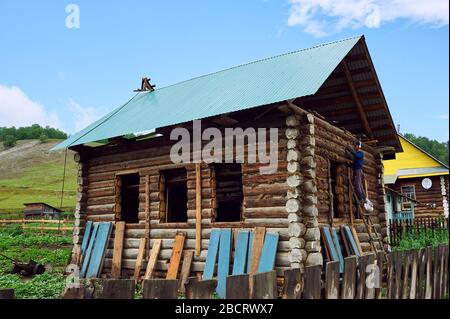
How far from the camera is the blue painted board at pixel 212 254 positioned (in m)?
9.77

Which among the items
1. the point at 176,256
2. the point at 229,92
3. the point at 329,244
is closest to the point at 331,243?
the point at 329,244

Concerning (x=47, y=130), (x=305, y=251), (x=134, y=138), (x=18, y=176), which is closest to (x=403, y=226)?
(x=305, y=251)

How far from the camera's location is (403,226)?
17.4m

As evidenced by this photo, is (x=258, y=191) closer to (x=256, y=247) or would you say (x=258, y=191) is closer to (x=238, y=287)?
(x=256, y=247)

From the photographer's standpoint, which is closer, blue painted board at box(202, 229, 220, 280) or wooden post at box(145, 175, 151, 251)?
blue painted board at box(202, 229, 220, 280)

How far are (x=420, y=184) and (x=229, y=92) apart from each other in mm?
23699

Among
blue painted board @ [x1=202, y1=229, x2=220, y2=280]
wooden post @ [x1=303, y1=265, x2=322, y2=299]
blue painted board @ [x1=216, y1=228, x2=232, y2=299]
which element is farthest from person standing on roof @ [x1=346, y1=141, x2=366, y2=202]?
wooden post @ [x1=303, y1=265, x2=322, y2=299]

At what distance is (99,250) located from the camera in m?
12.4

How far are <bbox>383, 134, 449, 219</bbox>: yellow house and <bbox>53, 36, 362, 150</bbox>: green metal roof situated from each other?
18005mm

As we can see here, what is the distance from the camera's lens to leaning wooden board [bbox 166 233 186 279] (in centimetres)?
1055

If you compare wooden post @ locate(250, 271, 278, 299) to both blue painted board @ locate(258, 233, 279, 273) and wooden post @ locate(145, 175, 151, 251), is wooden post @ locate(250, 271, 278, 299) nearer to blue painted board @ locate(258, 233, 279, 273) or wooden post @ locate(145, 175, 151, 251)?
blue painted board @ locate(258, 233, 279, 273)

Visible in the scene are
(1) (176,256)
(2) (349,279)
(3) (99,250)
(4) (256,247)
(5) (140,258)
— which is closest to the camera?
(2) (349,279)

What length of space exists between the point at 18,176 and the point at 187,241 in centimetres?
7103
